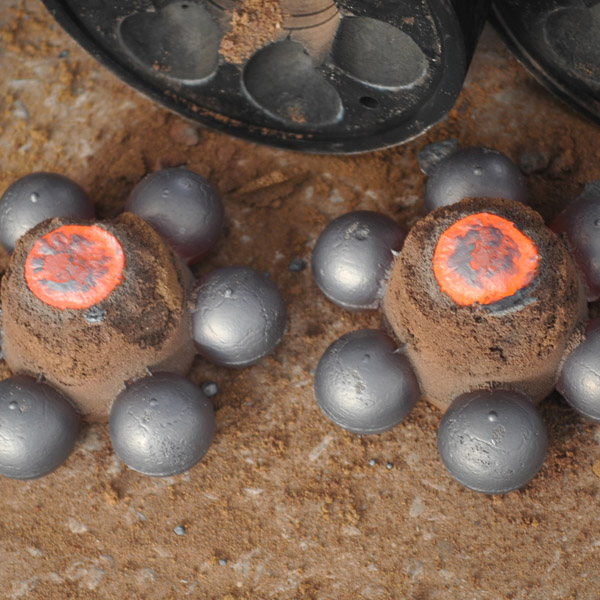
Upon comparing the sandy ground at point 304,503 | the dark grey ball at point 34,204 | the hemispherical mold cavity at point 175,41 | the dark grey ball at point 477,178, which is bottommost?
the sandy ground at point 304,503

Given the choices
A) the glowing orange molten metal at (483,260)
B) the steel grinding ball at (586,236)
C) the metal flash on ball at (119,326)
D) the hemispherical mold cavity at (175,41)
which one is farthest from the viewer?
the hemispherical mold cavity at (175,41)

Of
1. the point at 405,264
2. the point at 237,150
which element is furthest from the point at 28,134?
the point at 405,264

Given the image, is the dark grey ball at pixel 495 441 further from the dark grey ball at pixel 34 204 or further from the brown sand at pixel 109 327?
the dark grey ball at pixel 34 204

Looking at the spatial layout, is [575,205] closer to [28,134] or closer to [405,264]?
[405,264]

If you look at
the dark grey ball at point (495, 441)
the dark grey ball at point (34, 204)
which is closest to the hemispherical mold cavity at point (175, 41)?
the dark grey ball at point (34, 204)

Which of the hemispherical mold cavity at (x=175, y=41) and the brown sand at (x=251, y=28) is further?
the hemispherical mold cavity at (x=175, y=41)

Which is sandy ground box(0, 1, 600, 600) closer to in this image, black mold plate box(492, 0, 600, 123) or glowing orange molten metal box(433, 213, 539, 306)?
black mold plate box(492, 0, 600, 123)

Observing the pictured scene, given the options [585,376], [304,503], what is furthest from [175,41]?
[585,376]
